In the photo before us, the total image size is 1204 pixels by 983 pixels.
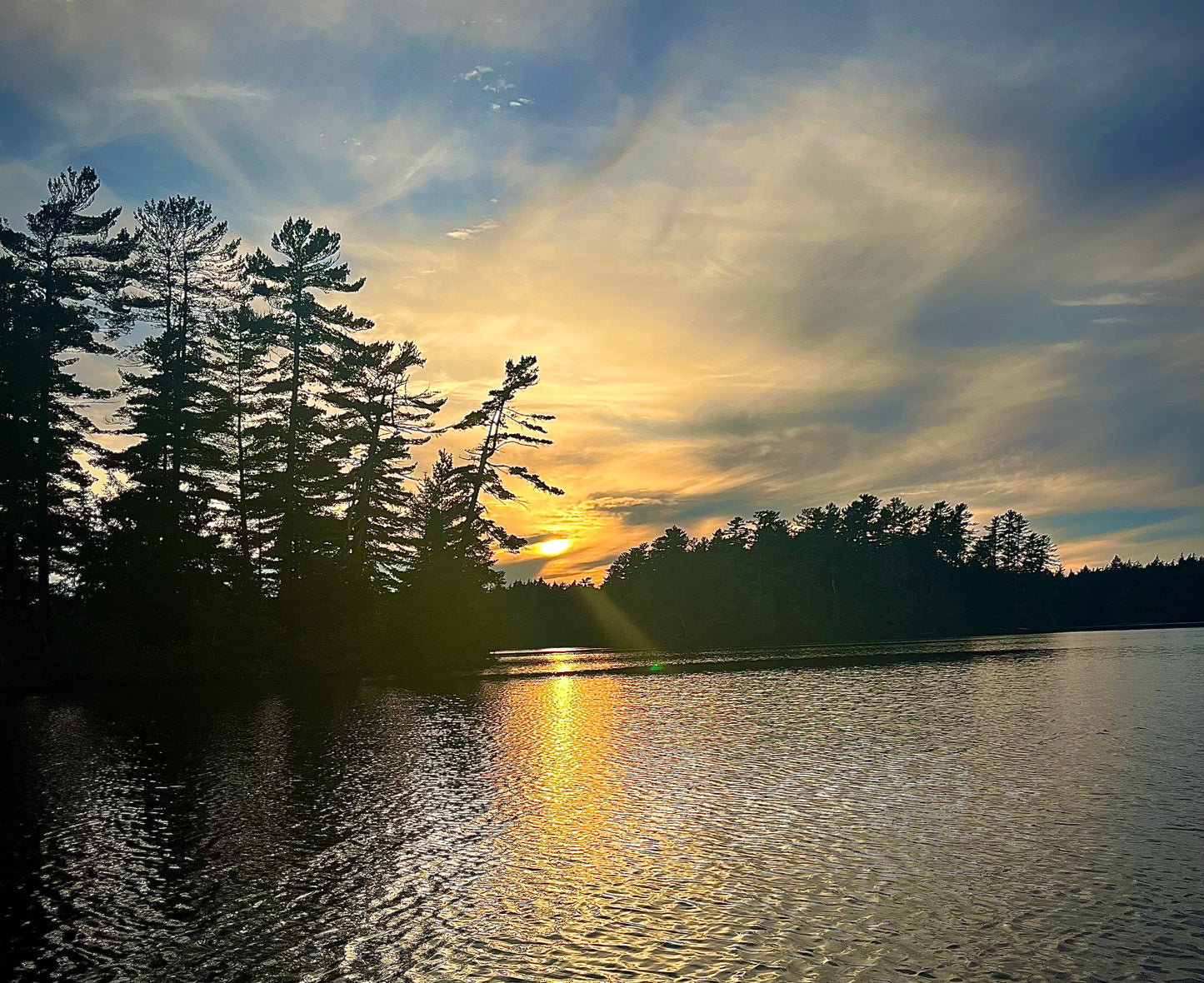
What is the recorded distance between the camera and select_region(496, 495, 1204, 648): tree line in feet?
489

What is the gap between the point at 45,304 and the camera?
57156mm

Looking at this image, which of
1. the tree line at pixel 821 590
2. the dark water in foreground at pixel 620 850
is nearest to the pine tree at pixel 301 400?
the dark water in foreground at pixel 620 850

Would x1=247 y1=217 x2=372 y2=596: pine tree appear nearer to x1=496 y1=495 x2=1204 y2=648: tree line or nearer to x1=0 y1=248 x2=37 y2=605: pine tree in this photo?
x1=0 y1=248 x2=37 y2=605: pine tree

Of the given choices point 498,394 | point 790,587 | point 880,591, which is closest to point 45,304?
point 498,394

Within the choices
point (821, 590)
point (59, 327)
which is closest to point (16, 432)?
point (59, 327)

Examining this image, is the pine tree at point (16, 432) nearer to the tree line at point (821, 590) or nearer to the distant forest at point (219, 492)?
the distant forest at point (219, 492)

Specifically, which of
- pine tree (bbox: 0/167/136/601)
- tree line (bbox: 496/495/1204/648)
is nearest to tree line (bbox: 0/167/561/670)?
pine tree (bbox: 0/167/136/601)

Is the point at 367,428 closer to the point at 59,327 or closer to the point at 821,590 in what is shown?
the point at 59,327

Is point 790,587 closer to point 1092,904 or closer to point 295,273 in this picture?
point 295,273

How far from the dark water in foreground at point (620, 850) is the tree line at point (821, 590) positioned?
94711 mm

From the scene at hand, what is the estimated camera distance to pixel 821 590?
163 m

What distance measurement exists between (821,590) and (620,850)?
498 ft

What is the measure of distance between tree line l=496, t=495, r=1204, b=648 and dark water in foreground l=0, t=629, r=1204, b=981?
94.7m

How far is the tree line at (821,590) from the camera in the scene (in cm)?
14912
